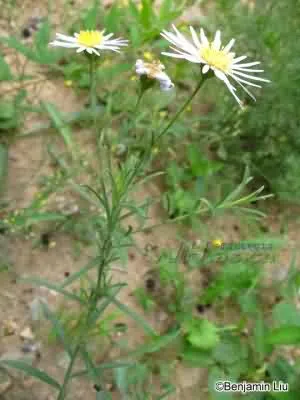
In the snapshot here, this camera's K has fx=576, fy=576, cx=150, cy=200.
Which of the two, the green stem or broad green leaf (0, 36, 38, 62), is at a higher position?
broad green leaf (0, 36, 38, 62)

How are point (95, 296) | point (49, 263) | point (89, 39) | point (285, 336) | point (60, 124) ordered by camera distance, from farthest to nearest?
point (60, 124)
point (49, 263)
point (285, 336)
point (95, 296)
point (89, 39)

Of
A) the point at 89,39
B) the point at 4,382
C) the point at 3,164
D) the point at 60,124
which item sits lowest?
the point at 4,382

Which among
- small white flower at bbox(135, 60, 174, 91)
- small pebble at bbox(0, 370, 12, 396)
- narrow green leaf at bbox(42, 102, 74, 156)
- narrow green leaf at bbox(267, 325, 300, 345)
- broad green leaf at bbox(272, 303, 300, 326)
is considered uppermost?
narrow green leaf at bbox(42, 102, 74, 156)

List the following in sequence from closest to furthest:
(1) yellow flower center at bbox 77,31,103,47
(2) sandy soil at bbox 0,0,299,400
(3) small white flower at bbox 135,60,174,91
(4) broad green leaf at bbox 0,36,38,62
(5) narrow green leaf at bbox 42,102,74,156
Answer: (3) small white flower at bbox 135,60,174,91 → (1) yellow flower center at bbox 77,31,103,47 → (2) sandy soil at bbox 0,0,299,400 → (4) broad green leaf at bbox 0,36,38,62 → (5) narrow green leaf at bbox 42,102,74,156

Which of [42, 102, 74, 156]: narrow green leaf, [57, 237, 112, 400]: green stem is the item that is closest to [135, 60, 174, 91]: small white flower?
[57, 237, 112, 400]: green stem

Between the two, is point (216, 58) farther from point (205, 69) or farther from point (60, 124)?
point (60, 124)

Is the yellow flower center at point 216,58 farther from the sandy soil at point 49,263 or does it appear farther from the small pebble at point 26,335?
the small pebble at point 26,335

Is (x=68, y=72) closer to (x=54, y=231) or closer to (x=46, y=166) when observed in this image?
(x=46, y=166)

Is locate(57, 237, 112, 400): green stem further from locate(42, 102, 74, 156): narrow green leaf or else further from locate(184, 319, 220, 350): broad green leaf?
locate(42, 102, 74, 156): narrow green leaf

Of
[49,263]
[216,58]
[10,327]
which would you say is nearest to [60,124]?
[49,263]
